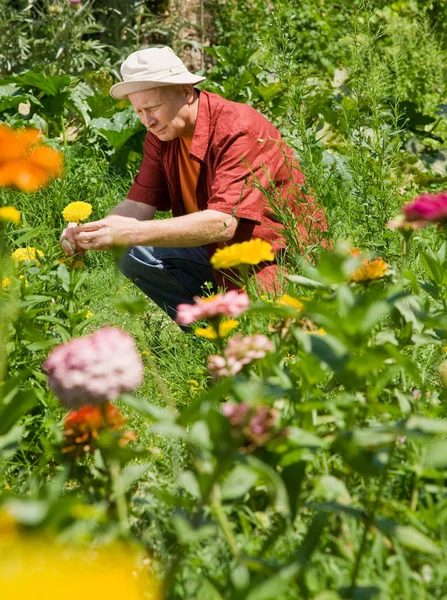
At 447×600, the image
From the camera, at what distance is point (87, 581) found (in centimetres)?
74

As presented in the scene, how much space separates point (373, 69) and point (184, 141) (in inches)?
27.4

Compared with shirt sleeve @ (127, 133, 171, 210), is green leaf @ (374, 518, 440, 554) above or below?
above

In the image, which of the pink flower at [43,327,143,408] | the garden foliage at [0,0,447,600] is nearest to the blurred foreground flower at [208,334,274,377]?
the garden foliage at [0,0,447,600]

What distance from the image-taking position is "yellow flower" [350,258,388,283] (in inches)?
59.6

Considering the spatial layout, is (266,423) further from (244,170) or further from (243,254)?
(244,170)

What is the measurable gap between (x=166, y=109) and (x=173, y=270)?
2.19ft

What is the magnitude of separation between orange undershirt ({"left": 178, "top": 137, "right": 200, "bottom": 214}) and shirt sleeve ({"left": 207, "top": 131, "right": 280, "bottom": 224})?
0.15 meters

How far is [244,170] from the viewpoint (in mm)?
2637

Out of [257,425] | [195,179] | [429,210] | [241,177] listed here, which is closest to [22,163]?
[257,425]

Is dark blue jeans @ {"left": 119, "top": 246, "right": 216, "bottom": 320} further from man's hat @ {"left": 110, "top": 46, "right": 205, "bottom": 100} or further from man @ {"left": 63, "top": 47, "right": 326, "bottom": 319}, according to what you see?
man's hat @ {"left": 110, "top": 46, "right": 205, "bottom": 100}

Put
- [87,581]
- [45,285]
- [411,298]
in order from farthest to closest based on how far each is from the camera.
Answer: [45,285] < [411,298] < [87,581]

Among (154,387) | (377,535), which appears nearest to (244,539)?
(377,535)

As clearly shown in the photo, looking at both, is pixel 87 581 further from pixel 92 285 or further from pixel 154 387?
pixel 92 285

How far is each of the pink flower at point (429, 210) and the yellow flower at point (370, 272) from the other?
0.20 m
